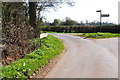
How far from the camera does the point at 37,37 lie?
1280cm

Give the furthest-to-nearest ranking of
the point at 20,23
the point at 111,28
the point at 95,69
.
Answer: the point at 111,28 < the point at 20,23 < the point at 95,69

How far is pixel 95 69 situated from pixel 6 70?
3.44m

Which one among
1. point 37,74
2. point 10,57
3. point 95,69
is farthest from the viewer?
point 10,57

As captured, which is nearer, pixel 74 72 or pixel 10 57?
pixel 74 72

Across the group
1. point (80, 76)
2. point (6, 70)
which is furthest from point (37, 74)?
point (80, 76)

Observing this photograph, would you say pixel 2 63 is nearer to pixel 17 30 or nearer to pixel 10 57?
pixel 10 57

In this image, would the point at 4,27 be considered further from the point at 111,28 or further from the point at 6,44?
the point at 111,28

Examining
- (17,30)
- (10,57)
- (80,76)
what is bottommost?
(80,76)

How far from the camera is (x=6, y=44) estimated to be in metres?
7.18

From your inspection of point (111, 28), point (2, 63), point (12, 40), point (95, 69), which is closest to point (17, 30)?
point (12, 40)

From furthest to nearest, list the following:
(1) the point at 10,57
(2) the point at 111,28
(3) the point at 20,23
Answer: (2) the point at 111,28 < (3) the point at 20,23 < (1) the point at 10,57

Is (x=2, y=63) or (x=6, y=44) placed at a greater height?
(x=6, y=44)

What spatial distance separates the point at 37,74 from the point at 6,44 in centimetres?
205

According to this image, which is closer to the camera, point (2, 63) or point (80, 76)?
point (80, 76)
